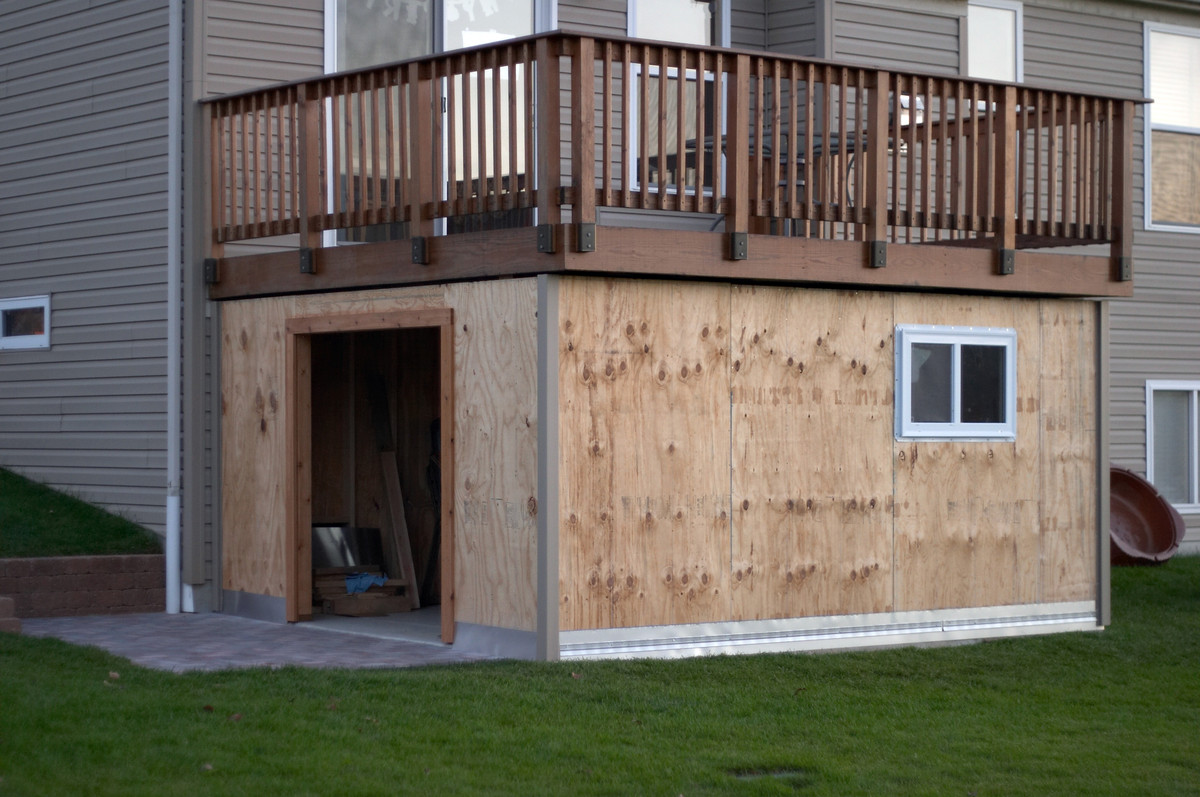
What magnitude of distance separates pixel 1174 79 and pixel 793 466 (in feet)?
29.9

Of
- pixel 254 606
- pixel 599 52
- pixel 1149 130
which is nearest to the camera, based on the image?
pixel 599 52

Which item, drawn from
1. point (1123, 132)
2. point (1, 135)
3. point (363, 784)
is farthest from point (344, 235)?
point (363, 784)

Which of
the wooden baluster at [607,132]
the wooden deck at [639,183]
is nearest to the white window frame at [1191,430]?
the wooden deck at [639,183]

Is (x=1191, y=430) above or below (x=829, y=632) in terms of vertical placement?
above

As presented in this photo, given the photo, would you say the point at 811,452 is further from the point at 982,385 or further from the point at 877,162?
the point at 877,162

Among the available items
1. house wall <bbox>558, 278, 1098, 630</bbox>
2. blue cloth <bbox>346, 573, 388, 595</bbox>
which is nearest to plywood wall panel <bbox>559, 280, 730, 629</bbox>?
house wall <bbox>558, 278, 1098, 630</bbox>

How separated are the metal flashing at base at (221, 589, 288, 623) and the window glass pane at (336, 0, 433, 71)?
13.0 ft

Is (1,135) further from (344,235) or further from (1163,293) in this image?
(1163,293)

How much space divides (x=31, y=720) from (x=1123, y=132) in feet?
25.9

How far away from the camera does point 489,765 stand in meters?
Result: 6.02

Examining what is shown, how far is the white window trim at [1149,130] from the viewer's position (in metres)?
15.4

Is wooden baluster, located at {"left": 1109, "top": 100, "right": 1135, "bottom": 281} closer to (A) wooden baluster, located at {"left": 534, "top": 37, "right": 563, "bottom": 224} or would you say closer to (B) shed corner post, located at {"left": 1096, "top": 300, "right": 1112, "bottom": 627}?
(B) shed corner post, located at {"left": 1096, "top": 300, "right": 1112, "bottom": 627}

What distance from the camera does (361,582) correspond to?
10.8 metres

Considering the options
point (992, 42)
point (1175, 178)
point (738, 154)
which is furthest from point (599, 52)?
point (1175, 178)
